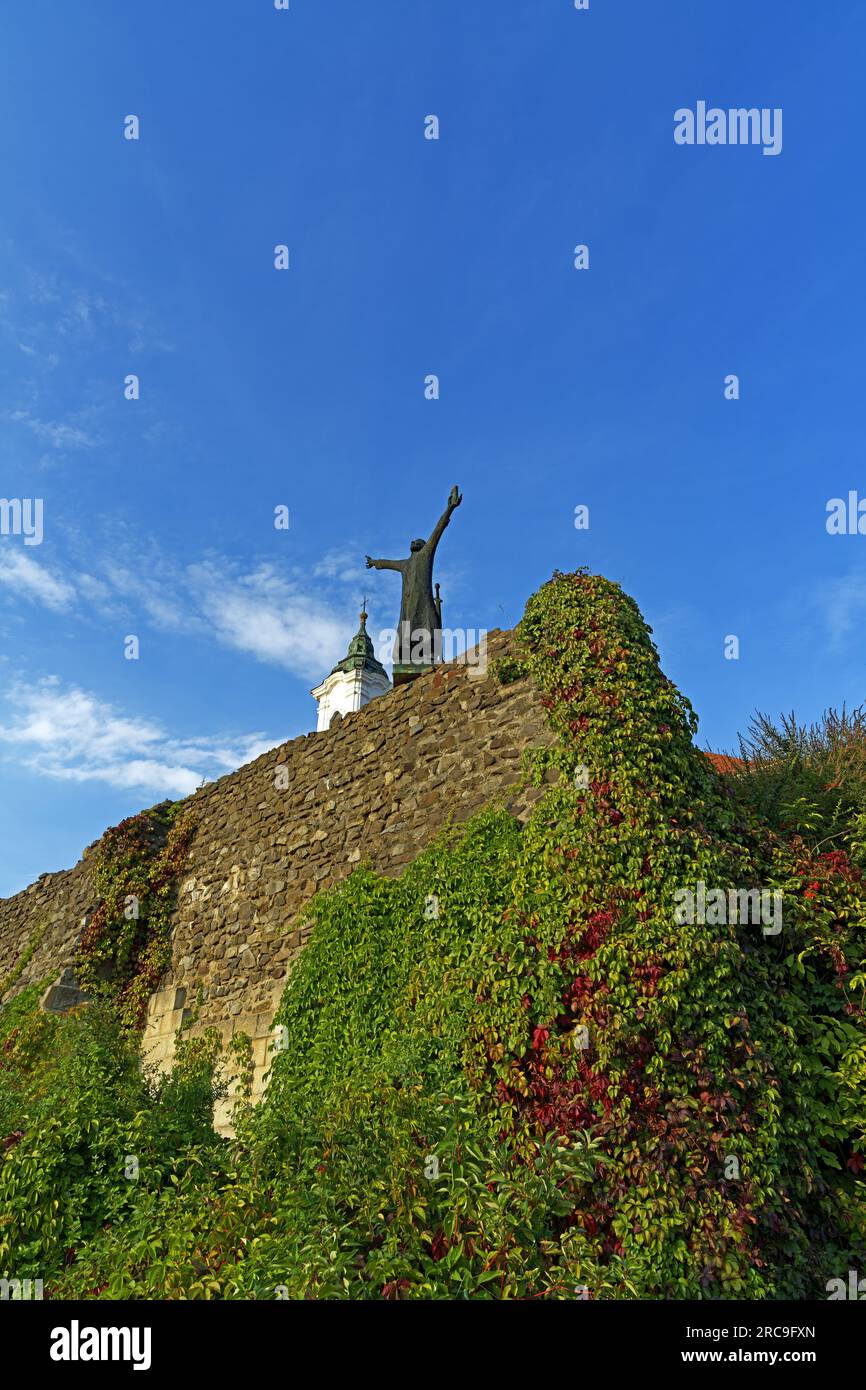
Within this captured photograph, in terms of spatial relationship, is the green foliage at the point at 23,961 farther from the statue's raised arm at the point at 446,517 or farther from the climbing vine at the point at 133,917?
the statue's raised arm at the point at 446,517

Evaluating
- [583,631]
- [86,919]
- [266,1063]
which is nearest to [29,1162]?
[266,1063]

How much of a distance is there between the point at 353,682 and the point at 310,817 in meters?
36.4

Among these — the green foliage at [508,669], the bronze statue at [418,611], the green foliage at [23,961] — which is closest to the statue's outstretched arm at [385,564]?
the bronze statue at [418,611]

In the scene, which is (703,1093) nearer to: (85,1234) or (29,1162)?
(85,1234)

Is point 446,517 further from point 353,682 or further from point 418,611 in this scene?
point 353,682

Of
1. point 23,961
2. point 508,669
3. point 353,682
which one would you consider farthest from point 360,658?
point 508,669

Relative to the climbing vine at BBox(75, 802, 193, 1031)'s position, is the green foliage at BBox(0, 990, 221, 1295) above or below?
below

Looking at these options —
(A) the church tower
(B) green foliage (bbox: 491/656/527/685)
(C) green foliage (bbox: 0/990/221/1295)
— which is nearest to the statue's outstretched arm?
(B) green foliage (bbox: 491/656/527/685)

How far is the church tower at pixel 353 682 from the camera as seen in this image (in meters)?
45.8

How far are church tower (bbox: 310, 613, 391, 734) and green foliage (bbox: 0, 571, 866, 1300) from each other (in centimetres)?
3815

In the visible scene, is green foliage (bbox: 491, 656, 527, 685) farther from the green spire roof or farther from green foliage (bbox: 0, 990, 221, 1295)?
the green spire roof

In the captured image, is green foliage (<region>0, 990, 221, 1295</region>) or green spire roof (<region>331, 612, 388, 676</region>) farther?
green spire roof (<region>331, 612, 388, 676</region>)

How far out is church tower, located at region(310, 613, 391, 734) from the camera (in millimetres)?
45750
